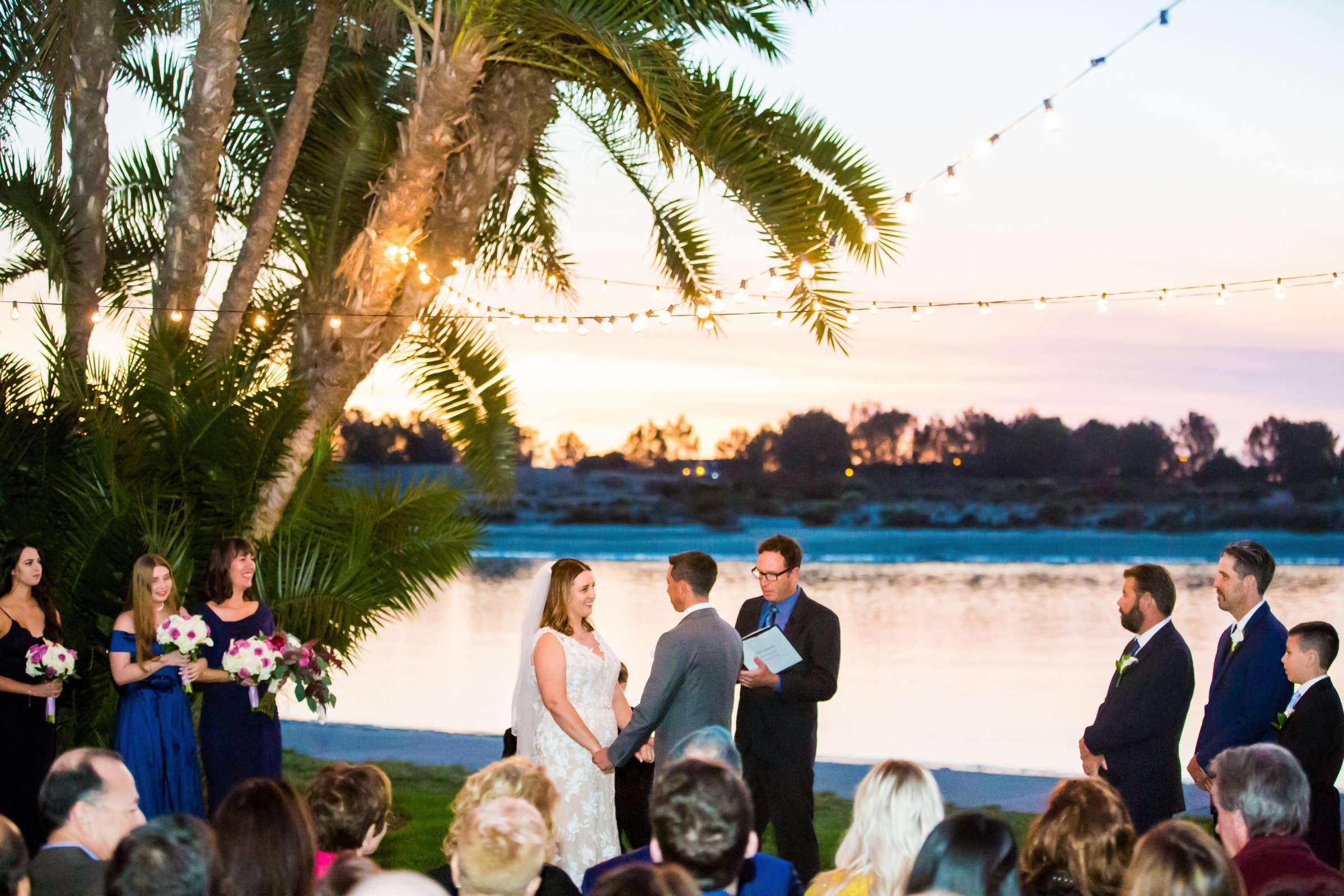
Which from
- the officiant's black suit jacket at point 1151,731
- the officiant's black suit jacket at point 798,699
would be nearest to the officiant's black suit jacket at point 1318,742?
the officiant's black suit jacket at point 1151,731

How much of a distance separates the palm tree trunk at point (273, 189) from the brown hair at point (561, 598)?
4.36m

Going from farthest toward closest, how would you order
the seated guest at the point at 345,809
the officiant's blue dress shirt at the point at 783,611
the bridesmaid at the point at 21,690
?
the officiant's blue dress shirt at the point at 783,611
the bridesmaid at the point at 21,690
the seated guest at the point at 345,809

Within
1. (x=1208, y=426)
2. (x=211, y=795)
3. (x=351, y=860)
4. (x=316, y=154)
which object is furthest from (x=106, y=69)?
(x=1208, y=426)

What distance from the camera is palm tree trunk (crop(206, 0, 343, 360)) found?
9117 mm

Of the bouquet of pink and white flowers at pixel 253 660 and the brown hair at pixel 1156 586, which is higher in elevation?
the brown hair at pixel 1156 586

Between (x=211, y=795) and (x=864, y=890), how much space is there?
4.21 metres

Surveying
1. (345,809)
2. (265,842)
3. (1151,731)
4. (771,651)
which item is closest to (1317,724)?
(1151,731)

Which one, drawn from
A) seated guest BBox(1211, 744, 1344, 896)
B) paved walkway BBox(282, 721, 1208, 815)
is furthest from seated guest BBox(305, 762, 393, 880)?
paved walkway BBox(282, 721, 1208, 815)

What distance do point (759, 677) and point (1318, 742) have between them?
2.43 meters

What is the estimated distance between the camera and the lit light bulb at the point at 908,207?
346 inches

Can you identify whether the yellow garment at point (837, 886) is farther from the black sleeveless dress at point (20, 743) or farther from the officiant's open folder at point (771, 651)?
the black sleeveless dress at point (20, 743)

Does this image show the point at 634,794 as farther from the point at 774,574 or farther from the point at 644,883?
the point at 644,883

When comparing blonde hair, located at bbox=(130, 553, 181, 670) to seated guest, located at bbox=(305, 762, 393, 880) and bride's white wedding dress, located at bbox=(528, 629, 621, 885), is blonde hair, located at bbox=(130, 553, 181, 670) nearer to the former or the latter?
bride's white wedding dress, located at bbox=(528, 629, 621, 885)

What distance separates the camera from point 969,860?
2998 mm
